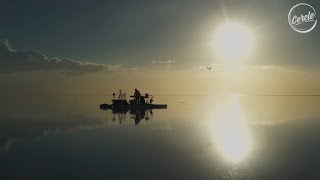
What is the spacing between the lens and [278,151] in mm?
61188

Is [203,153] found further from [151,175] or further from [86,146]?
[86,146]

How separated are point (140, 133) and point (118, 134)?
6.02m

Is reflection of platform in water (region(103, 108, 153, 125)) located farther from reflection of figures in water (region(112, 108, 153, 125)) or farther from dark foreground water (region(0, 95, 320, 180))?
dark foreground water (region(0, 95, 320, 180))

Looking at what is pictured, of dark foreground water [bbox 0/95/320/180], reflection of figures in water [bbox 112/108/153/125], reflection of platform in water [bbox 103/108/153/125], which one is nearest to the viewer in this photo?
dark foreground water [bbox 0/95/320/180]

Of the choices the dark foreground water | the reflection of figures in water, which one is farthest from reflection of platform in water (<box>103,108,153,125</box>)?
the dark foreground water

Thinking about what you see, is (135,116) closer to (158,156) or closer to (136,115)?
(136,115)

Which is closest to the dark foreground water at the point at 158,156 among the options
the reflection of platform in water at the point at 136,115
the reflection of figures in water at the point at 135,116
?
the reflection of figures in water at the point at 135,116

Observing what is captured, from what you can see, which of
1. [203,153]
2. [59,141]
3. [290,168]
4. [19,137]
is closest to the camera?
[290,168]

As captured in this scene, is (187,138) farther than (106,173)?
Yes

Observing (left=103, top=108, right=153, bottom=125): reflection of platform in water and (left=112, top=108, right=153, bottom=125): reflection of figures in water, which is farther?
(left=103, top=108, right=153, bottom=125): reflection of platform in water

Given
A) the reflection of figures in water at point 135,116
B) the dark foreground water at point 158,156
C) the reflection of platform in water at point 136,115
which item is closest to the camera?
the dark foreground water at point 158,156

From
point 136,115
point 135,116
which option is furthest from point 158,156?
point 136,115

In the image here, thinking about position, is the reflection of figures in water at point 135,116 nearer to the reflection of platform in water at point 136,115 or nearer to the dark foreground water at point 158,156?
the reflection of platform in water at point 136,115

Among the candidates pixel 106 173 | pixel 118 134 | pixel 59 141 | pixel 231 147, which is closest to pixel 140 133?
pixel 118 134
